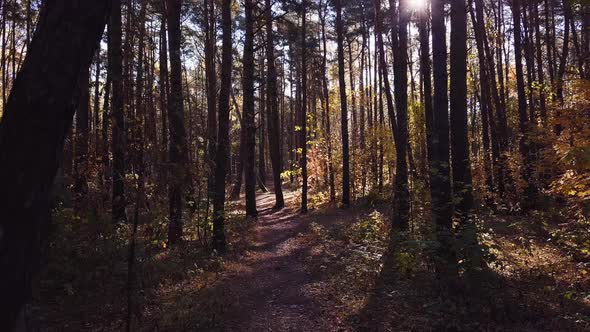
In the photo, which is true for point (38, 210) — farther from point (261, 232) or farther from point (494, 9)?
point (494, 9)

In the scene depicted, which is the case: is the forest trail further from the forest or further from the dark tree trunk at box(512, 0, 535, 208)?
the dark tree trunk at box(512, 0, 535, 208)

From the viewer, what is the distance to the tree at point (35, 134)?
94.7 inches

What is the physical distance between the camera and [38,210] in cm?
251

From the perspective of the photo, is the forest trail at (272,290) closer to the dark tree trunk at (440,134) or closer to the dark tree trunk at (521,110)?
the dark tree trunk at (440,134)

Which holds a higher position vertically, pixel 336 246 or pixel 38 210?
pixel 38 210

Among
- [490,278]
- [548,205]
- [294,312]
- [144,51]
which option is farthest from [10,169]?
[548,205]

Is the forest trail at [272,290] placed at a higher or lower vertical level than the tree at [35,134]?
lower

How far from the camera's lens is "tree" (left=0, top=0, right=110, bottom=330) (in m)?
2.41

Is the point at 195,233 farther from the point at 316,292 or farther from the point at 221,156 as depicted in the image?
the point at 316,292

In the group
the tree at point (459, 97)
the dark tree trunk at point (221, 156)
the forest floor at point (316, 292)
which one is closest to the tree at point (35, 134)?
the forest floor at point (316, 292)

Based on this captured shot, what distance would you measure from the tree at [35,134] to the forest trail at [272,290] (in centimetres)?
360

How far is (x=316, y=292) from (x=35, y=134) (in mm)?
5704

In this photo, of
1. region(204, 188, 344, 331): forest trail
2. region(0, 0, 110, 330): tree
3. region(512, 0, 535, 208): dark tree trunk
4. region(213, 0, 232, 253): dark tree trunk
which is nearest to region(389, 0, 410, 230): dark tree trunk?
region(204, 188, 344, 331): forest trail

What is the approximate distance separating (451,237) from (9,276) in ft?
18.7
